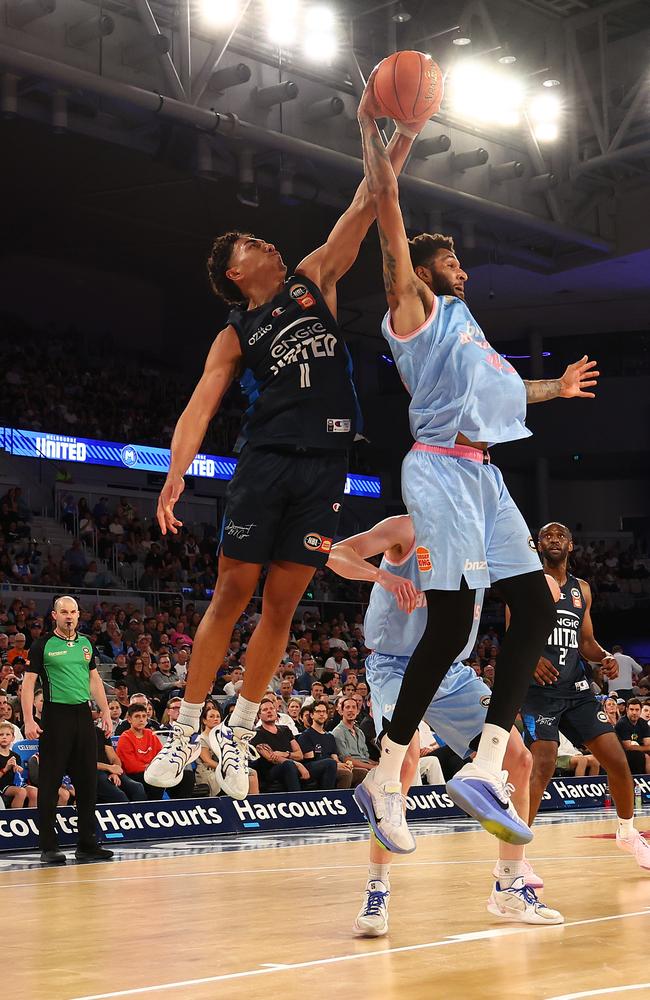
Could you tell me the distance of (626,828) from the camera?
7.59m

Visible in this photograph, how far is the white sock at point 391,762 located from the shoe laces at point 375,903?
0.57 metres

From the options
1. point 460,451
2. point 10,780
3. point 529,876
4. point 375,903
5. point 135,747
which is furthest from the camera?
point 135,747

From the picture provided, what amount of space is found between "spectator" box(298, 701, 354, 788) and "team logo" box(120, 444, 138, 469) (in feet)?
44.9

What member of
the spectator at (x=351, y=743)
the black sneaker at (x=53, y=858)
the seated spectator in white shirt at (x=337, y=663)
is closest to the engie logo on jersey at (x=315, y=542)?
the black sneaker at (x=53, y=858)

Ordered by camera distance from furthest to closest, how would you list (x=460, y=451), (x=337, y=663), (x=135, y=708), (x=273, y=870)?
(x=337, y=663)
(x=135, y=708)
(x=273, y=870)
(x=460, y=451)

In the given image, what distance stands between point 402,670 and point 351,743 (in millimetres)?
7908

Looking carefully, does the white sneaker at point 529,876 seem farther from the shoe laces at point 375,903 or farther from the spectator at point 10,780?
the spectator at point 10,780

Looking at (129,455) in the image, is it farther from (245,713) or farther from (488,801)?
(488,801)

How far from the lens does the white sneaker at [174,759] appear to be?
4492mm

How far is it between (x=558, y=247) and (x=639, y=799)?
12.6 meters

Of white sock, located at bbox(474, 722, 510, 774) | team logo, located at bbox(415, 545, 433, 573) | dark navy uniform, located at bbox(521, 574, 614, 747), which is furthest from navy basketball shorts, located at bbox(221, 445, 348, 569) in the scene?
dark navy uniform, located at bbox(521, 574, 614, 747)

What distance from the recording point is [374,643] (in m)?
6.39

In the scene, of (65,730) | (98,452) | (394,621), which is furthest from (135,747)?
(98,452)

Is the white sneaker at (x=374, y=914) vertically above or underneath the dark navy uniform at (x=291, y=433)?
underneath
